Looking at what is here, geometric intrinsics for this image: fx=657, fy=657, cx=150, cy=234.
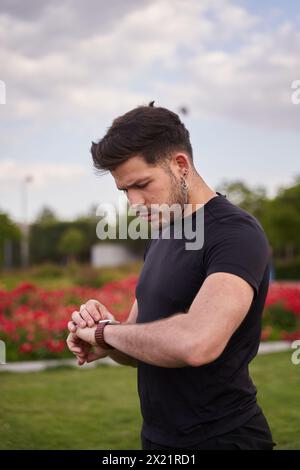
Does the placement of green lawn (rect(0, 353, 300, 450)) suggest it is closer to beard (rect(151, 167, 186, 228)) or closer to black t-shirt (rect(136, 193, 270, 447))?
black t-shirt (rect(136, 193, 270, 447))

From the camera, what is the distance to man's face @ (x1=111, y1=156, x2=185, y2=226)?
7.06ft

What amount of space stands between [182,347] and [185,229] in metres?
0.49

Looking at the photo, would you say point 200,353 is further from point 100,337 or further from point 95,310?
point 95,310

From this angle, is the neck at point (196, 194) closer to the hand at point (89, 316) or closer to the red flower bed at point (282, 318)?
the hand at point (89, 316)

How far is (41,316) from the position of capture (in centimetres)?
975

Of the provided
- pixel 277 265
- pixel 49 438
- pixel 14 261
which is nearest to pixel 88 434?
pixel 49 438

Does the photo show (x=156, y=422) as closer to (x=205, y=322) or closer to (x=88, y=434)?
(x=205, y=322)

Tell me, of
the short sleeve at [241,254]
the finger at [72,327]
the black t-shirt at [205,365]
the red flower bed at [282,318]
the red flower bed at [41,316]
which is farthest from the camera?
the red flower bed at [282,318]

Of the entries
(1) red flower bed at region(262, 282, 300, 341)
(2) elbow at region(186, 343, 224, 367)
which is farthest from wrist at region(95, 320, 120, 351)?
(1) red flower bed at region(262, 282, 300, 341)

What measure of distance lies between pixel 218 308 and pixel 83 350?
2.31ft

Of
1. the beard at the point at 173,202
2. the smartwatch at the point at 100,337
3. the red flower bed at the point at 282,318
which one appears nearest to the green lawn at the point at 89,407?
the red flower bed at the point at 282,318

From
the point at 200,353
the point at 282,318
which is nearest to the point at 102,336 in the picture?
the point at 200,353

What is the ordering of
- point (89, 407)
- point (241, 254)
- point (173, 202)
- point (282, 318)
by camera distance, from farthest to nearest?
point (282, 318), point (89, 407), point (173, 202), point (241, 254)

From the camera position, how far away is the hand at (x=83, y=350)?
2325 mm
